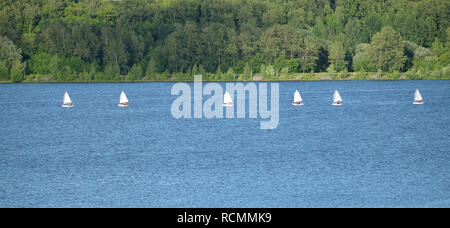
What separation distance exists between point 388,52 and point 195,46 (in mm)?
37894

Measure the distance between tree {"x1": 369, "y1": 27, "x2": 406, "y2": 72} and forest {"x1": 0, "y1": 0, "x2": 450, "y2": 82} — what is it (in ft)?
0.61

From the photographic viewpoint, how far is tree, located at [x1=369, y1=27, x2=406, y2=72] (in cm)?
14012

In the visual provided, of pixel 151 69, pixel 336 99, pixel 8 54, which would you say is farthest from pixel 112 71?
pixel 336 99

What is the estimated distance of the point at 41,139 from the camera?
5769 centimetres

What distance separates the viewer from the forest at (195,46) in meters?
143

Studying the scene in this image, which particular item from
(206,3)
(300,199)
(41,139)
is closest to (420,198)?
(300,199)

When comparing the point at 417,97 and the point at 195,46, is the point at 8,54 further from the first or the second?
the point at 417,97

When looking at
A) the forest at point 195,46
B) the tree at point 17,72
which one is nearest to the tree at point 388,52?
the forest at point 195,46

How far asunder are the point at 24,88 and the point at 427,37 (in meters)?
80.6

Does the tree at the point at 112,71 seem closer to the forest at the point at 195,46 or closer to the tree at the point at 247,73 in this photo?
the forest at the point at 195,46

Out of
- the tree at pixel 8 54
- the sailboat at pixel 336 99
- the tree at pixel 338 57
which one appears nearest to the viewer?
the sailboat at pixel 336 99

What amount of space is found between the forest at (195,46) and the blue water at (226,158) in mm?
61485

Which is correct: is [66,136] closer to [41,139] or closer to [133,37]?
[41,139]

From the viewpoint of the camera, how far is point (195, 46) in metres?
151
